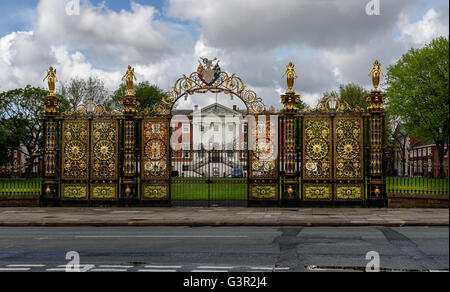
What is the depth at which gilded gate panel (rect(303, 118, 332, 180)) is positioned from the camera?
64.2 ft

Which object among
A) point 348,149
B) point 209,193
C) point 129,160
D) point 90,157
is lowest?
point 209,193

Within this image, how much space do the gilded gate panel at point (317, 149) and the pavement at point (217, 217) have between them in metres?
1.67

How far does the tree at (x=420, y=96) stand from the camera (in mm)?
42597

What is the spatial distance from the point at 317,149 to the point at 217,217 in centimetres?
593

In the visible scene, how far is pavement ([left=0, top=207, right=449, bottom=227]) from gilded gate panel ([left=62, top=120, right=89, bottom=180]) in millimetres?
1816

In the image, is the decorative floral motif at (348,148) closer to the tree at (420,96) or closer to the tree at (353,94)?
the tree at (420,96)

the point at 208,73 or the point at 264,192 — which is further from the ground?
the point at 208,73

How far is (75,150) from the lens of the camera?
2078 centimetres

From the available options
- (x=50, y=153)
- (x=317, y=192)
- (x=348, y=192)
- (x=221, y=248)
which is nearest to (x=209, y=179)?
(x=317, y=192)

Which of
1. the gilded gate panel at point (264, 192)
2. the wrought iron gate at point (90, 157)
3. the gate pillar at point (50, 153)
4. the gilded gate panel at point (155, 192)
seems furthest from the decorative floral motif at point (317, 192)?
the gate pillar at point (50, 153)

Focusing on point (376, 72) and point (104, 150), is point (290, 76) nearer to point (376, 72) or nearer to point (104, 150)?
point (376, 72)

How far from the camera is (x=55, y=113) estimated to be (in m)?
20.9
